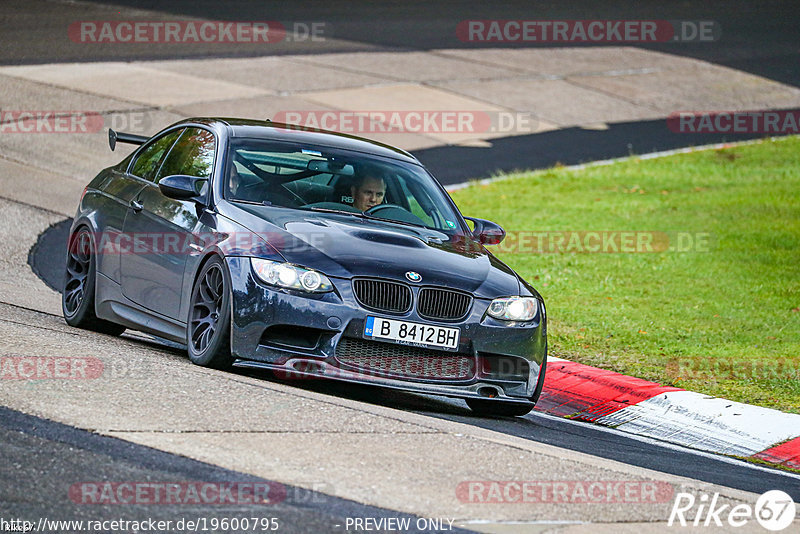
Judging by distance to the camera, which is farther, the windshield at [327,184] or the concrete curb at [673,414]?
the concrete curb at [673,414]

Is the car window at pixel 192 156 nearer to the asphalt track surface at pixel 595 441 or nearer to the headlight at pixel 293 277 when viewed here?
the headlight at pixel 293 277

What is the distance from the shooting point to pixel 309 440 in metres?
6.01

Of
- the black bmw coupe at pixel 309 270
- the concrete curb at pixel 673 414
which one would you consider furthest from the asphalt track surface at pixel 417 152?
the black bmw coupe at pixel 309 270

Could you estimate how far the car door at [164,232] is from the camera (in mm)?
7992

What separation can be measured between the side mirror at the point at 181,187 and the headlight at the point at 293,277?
1083 millimetres

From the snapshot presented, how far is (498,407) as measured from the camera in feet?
26.5

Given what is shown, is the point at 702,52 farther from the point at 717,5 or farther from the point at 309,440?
the point at 309,440

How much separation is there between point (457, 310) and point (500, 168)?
12.4 metres

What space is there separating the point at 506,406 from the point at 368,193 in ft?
5.53

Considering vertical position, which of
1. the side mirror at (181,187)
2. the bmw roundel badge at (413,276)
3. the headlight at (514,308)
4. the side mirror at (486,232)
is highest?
the side mirror at (181,187)

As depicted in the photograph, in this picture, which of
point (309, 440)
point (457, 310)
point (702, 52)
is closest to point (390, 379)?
point (457, 310)

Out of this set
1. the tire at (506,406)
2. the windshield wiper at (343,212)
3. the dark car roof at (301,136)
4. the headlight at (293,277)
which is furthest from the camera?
the dark car roof at (301,136)

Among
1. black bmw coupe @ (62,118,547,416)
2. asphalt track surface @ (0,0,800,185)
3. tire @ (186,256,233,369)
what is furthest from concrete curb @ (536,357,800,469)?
asphalt track surface @ (0,0,800,185)

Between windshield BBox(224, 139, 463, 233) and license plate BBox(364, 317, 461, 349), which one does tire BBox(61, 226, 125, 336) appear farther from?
license plate BBox(364, 317, 461, 349)
